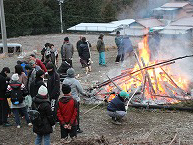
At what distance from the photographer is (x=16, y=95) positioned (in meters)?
8.38

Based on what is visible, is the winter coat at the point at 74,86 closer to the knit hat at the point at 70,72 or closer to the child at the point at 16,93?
the knit hat at the point at 70,72

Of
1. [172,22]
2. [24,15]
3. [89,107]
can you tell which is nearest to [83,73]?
[89,107]

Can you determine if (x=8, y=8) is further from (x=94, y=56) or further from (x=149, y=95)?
(x=149, y=95)

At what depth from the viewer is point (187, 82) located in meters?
12.0

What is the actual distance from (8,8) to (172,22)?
83.6 feet

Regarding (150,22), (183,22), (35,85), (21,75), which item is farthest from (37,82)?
(150,22)

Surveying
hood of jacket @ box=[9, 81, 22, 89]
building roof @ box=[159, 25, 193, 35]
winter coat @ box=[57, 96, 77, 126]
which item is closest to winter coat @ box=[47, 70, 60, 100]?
hood of jacket @ box=[9, 81, 22, 89]

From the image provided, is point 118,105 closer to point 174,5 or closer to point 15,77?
point 15,77

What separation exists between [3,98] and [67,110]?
283cm

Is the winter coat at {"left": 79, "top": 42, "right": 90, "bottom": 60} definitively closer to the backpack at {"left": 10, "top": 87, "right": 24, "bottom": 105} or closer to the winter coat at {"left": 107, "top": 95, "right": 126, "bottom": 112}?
the winter coat at {"left": 107, "top": 95, "right": 126, "bottom": 112}

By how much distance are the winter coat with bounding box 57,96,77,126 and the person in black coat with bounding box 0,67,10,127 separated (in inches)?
101

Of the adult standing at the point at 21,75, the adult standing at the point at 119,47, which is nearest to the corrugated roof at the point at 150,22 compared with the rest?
the adult standing at the point at 119,47

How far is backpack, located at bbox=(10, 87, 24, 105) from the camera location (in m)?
8.39

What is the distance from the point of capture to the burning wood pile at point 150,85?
10.7m
